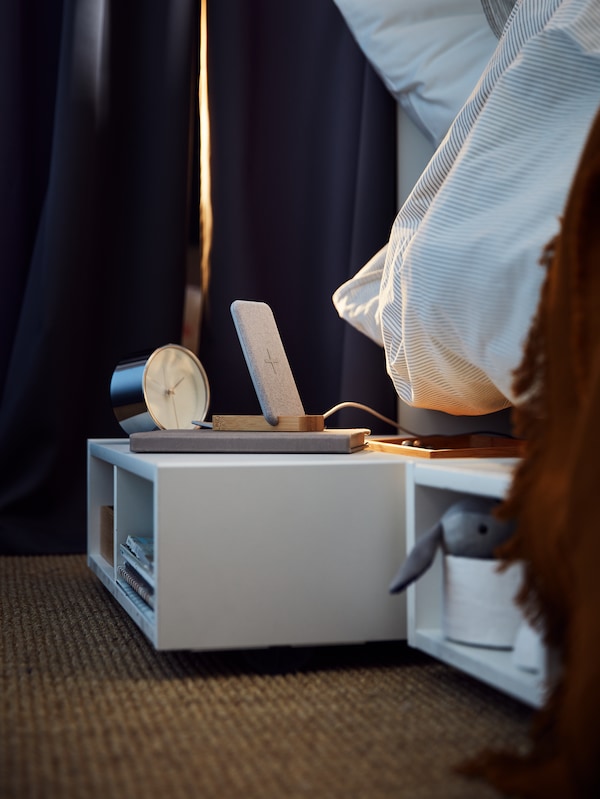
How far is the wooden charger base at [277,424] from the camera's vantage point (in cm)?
134

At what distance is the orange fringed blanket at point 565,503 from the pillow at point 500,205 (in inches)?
7.4

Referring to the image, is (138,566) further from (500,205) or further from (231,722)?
(500,205)

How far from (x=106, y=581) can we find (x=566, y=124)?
958 mm

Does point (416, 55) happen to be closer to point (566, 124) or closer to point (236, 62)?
point (236, 62)

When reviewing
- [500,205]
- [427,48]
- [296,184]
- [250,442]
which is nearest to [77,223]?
[296,184]

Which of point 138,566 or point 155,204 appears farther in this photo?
point 155,204

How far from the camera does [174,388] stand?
67.0 inches

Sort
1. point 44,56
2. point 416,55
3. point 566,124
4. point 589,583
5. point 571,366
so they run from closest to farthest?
point 589,583, point 571,366, point 566,124, point 416,55, point 44,56

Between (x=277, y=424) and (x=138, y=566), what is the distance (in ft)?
0.94

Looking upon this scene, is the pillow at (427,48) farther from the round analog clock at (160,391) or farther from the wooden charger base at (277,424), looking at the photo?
the wooden charger base at (277,424)

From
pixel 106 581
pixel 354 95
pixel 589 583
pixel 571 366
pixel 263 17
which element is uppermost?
pixel 263 17

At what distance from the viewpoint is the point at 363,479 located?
1101 mm

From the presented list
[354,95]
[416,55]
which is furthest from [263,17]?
[416,55]

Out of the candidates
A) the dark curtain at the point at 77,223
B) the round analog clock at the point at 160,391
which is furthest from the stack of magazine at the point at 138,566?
the dark curtain at the point at 77,223
